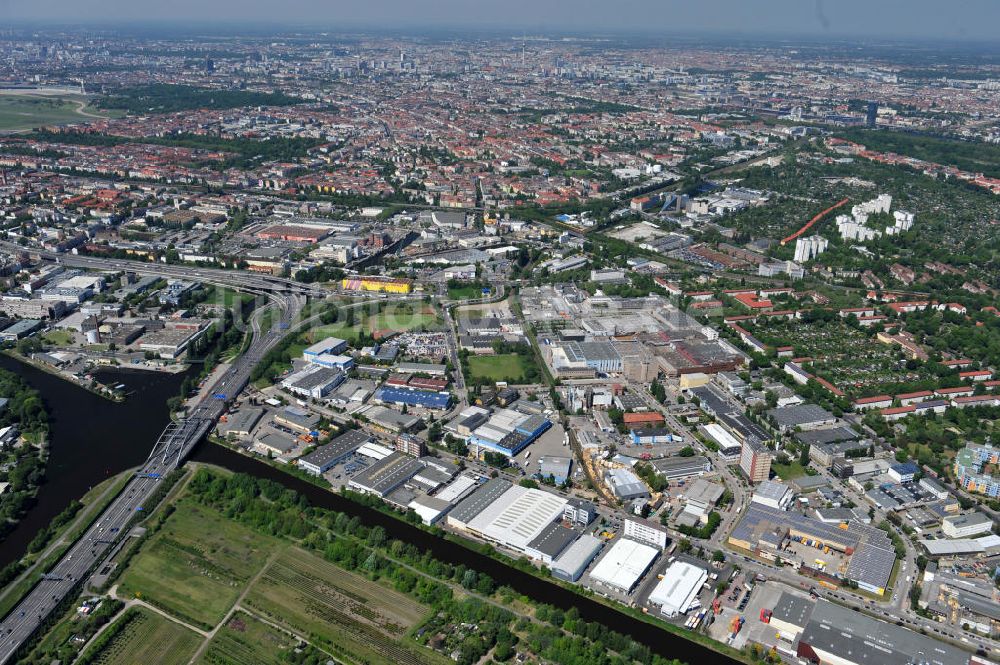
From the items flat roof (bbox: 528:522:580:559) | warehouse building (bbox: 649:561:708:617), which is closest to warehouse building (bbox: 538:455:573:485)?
flat roof (bbox: 528:522:580:559)

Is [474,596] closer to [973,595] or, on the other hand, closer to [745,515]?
[745,515]

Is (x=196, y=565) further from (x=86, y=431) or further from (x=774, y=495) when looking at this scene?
(x=774, y=495)

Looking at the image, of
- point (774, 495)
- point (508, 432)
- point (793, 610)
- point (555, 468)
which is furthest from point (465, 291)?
point (793, 610)

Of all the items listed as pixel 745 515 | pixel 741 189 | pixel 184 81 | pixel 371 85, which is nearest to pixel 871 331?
pixel 745 515

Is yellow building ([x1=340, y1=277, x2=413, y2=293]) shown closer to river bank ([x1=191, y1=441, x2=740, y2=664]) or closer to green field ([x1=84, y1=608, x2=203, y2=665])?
river bank ([x1=191, y1=441, x2=740, y2=664])

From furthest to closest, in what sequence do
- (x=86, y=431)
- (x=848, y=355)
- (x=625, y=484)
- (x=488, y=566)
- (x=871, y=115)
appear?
(x=871, y=115) < (x=848, y=355) < (x=86, y=431) < (x=625, y=484) < (x=488, y=566)

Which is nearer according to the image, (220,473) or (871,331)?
(220,473)
